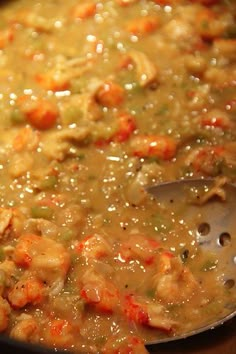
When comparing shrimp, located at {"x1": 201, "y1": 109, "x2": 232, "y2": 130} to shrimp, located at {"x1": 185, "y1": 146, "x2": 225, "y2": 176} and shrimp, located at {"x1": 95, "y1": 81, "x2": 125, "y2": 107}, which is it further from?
shrimp, located at {"x1": 95, "y1": 81, "x2": 125, "y2": 107}

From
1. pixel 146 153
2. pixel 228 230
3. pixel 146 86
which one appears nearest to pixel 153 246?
pixel 228 230

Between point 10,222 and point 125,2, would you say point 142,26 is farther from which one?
point 10,222

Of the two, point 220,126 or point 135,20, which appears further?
point 135,20

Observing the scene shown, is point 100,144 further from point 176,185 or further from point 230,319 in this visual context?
point 230,319

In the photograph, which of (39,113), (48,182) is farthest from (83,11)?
(48,182)

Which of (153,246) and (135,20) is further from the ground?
(135,20)

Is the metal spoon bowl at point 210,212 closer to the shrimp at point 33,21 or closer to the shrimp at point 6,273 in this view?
the shrimp at point 6,273
